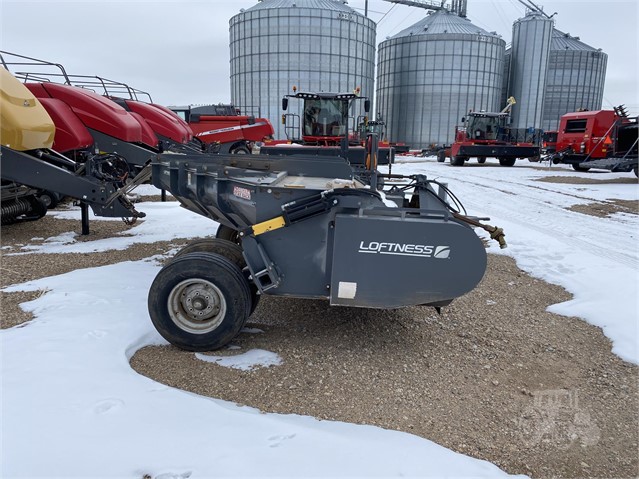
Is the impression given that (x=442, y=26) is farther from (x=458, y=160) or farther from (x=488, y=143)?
(x=458, y=160)

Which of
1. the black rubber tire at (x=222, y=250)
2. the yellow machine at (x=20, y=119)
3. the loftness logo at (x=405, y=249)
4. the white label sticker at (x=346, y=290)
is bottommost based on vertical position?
the white label sticker at (x=346, y=290)

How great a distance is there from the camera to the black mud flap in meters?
2.87

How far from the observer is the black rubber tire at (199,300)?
10.1ft

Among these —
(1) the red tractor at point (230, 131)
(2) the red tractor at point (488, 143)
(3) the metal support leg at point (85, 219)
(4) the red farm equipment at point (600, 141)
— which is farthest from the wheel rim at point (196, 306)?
(2) the red tractor at point (488, 143)

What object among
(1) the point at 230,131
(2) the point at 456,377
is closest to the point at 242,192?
(2) the point at 456,377

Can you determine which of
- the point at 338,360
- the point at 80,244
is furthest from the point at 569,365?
the point at 80,244

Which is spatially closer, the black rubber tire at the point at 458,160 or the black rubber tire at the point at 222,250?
the black rubber tire at the point at 222,250

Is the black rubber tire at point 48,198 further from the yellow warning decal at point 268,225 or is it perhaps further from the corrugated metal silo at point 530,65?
the corrugated metal silo at point 530,65

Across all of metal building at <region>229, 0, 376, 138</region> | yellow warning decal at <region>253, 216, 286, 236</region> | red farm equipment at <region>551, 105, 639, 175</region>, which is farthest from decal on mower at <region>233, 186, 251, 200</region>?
metal building at <region>229, 0, 376, 138</region>

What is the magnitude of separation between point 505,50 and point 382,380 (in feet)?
126

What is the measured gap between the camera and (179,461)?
209 centimetres

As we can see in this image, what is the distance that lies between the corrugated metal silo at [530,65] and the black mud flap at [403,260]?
34584 millimetres

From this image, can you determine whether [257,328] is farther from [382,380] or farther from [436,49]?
[436,49]

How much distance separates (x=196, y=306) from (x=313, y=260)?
0.83 metres
